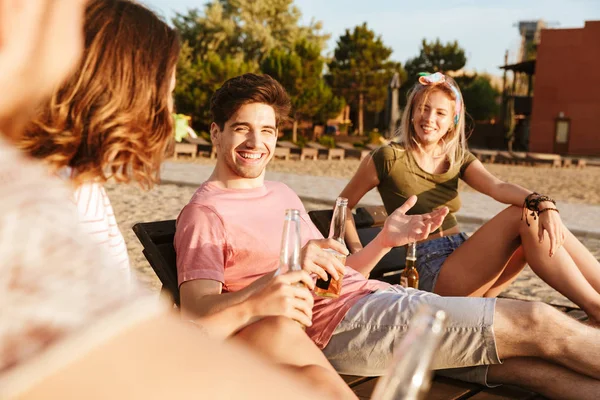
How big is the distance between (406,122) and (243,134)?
1466 mm

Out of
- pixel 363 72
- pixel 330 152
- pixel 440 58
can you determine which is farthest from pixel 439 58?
pixel 330 152

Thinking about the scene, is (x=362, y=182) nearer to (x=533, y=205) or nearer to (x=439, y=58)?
(x=533, y=205)

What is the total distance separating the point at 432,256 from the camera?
4051 mm

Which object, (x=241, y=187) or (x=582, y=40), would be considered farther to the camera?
(x=582, y=40)

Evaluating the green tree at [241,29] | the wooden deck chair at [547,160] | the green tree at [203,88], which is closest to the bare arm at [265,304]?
the wooden deck chair at [547,160]

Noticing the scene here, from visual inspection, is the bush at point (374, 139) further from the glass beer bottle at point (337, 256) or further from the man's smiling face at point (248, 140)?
the glass beer bottle at point (337, 256)

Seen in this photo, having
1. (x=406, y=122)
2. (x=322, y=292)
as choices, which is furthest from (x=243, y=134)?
(x=406, y=122)

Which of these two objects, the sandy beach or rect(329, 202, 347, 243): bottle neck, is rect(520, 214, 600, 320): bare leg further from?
the sandy beach

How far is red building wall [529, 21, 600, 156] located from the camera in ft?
122

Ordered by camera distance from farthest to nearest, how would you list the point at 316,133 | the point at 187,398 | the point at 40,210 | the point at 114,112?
the point at 316,133
the point at 114,112
the point at 40,210
the point at 187,398

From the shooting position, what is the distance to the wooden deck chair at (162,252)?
318 centimetres

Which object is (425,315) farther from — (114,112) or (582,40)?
(582,40)

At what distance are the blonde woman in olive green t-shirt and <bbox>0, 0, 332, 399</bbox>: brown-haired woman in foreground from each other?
10.8 ft

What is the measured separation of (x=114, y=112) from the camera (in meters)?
1.38
